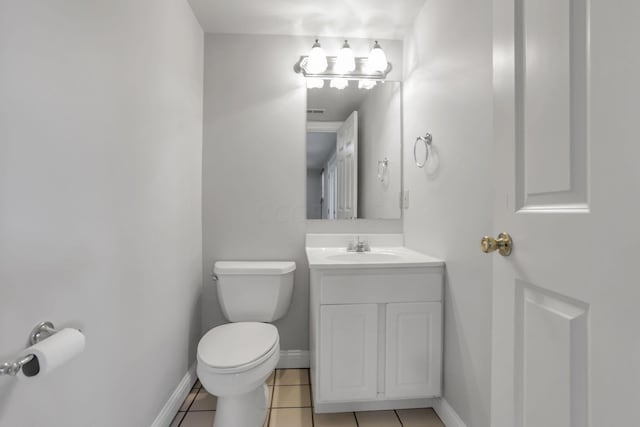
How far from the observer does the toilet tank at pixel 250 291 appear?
1937 mm

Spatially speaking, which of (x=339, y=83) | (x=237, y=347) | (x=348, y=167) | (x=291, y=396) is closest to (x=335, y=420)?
(x=291, y=396)

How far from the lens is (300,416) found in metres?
1.67

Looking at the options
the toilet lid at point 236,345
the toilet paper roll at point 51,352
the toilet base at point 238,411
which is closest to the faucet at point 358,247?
the toilet lid at point 236,345

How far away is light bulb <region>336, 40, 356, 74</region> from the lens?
205 centimetres

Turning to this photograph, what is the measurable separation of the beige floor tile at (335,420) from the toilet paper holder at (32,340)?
1278mm

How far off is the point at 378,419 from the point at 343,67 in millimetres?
2065

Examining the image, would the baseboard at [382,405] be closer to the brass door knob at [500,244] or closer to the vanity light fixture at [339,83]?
the brass door knob at [500,244]

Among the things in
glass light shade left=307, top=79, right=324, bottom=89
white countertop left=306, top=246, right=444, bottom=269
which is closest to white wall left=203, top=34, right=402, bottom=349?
glass light shade left=307, top=79, right=324, bottom=89

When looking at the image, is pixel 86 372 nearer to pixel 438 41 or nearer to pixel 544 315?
pixel 544 315

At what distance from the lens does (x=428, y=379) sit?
5.23 feet

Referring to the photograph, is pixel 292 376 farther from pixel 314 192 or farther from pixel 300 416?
pixel 314 192

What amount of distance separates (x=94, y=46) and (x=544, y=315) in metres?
1.43

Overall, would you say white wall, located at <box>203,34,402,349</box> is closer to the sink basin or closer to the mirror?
the mirror

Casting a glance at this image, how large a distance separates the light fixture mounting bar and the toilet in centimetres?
126
